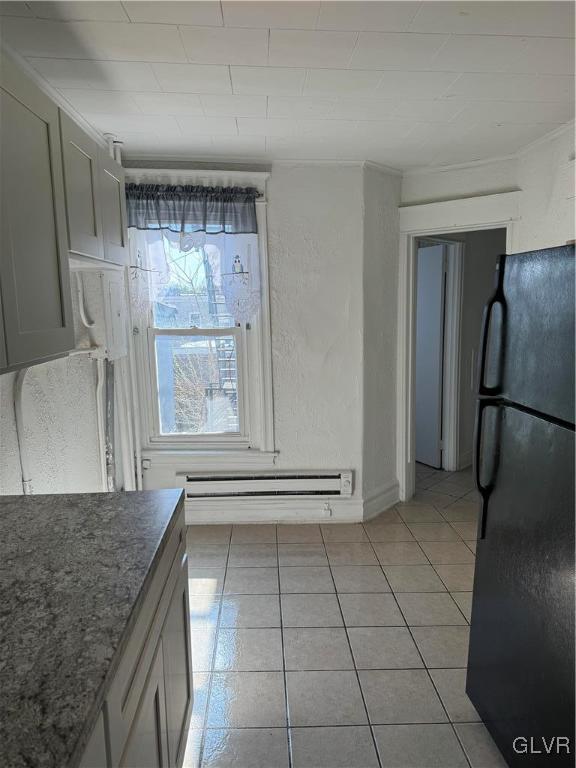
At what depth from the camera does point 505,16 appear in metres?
1.51

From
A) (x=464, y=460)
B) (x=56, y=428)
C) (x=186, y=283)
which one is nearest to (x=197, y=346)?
(x=186, y=283)

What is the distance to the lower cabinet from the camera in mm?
952

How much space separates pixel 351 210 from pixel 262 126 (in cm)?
85

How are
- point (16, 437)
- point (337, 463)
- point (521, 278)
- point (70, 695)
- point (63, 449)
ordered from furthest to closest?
point (337, 463), point (63, 449), point (16, 437), point (521, 278), point (70, 695)

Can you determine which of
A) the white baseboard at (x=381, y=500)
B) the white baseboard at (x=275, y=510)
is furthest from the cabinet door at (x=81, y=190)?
the white baseboard at (x=381, y=500)

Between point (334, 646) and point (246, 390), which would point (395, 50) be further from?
point (334, 646)

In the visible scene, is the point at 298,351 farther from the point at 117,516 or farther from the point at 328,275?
the point at 117,516

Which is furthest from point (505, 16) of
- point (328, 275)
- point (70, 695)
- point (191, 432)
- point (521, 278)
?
point (191, 432)

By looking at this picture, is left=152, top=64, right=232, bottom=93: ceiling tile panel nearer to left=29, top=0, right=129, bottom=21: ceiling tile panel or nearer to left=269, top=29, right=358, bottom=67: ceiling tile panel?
left=269, top=29, right=358, bottom=67: ceiling tile panel

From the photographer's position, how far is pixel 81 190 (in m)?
A: 1.57

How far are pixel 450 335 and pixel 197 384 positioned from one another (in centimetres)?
226

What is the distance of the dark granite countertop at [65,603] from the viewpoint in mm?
775

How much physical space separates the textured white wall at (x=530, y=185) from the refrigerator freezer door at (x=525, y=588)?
1.65 m

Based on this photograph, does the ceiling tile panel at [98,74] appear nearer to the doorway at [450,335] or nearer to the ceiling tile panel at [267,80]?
the ceiling tile panel at [267,80]
